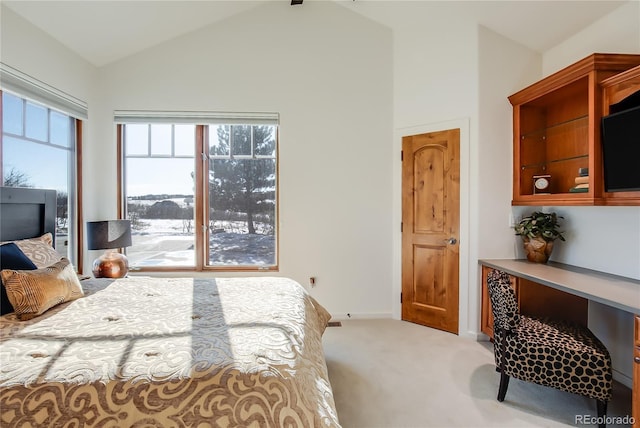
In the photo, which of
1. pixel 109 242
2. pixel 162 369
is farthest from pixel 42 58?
pixel 162 369

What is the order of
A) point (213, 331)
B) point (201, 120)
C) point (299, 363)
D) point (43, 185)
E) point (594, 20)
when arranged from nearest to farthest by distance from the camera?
point (299, 363), point (213, 331), point (594, 20), point (43, 185), point (201, 120)

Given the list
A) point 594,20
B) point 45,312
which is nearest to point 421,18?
point 594,20

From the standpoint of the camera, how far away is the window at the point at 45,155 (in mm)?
2502

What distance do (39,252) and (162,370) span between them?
1632 mm

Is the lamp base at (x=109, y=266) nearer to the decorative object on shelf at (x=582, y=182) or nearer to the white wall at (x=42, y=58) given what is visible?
the white wall at (x=42, y=58)

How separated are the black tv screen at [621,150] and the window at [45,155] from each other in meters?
4.38

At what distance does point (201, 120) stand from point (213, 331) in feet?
8.91

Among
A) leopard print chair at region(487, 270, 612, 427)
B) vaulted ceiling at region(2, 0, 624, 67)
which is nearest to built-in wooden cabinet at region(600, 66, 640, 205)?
vaulted ceiling at region(2, 0, 624, 67)

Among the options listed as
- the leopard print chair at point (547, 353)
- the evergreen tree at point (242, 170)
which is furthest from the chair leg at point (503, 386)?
the evergreen tree at point (242, 170)

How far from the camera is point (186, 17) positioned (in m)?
3.24

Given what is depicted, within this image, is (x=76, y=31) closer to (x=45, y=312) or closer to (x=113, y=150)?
(x=113, y=150)

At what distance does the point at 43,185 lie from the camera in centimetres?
282

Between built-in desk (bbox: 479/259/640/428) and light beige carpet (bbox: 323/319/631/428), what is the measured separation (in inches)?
17.2

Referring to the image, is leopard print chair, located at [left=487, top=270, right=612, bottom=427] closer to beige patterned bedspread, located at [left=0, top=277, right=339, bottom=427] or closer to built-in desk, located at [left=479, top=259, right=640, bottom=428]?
built-in desk, located at [left=479, top=259, right=640, bottom=428]
